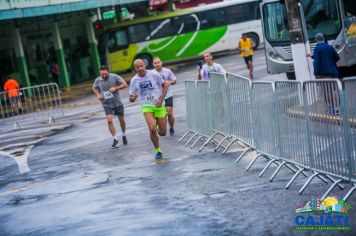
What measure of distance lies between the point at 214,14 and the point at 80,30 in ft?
30.8

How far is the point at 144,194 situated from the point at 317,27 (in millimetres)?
12461

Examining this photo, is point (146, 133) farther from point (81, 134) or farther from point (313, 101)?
point (313, 101)

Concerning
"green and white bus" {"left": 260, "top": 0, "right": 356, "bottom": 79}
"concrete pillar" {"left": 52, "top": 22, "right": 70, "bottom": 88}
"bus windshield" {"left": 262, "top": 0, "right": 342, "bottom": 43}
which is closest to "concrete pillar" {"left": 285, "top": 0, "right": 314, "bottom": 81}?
"green and white bus" {"left": 260, "top": 0, "right": 356, "bottom": 79}

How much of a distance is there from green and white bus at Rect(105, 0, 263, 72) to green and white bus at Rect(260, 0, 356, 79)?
1985 cm

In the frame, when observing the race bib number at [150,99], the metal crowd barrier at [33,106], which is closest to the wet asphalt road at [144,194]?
the race bib number at [150,99]

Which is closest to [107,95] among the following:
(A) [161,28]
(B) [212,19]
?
(A) [161,28]

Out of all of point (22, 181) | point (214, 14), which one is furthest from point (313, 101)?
point (214, 14)

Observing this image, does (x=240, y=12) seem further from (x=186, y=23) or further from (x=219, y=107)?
(x=219, y=107)

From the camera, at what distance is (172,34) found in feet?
138

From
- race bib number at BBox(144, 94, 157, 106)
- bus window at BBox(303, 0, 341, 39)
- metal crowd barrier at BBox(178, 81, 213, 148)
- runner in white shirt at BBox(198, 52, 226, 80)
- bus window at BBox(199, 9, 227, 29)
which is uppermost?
bus window at BBox(199, 9, 227, 29)

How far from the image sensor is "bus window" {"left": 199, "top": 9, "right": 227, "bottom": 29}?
138 feet

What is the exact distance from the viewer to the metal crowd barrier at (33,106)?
25.0 meters

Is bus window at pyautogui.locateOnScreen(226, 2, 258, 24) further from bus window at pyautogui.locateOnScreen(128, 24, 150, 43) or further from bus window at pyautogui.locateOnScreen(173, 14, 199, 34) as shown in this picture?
bus window at pyautogui.locateOnScreen(128, 24, 150, 43)

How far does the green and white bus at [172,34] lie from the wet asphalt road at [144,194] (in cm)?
2629
